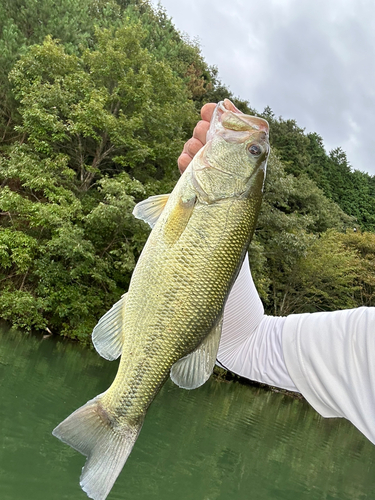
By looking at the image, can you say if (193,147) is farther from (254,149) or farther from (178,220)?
(178,220)

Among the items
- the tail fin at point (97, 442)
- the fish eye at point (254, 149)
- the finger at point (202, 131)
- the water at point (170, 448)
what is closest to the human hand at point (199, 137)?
the finger at point (202, 131)

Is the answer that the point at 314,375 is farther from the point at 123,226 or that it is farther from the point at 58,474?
the point at 123,226

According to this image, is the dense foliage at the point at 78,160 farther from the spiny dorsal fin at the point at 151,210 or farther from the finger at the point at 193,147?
the spiny dorsal fin at the point at 151,210

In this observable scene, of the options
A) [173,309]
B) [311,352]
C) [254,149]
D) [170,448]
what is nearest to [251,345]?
[311,352]

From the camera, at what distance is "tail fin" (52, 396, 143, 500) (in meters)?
1.33

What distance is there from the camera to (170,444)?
24.1ft

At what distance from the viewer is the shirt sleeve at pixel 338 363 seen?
1582mm

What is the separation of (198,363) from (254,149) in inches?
32.7

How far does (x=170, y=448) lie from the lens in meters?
7.16

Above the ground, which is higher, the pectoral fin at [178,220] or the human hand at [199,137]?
the human hand at [199,137]

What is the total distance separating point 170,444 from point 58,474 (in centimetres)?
261

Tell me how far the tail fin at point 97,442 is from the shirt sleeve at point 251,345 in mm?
551

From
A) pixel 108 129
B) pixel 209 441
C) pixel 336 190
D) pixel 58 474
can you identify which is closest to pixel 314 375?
pixel 58 474

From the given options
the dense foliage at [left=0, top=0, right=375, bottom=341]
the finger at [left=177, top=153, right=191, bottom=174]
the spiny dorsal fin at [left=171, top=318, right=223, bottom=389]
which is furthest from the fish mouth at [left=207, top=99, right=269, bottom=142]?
the dense foliage at [left=0, top=0, right=375, bottom=341]
